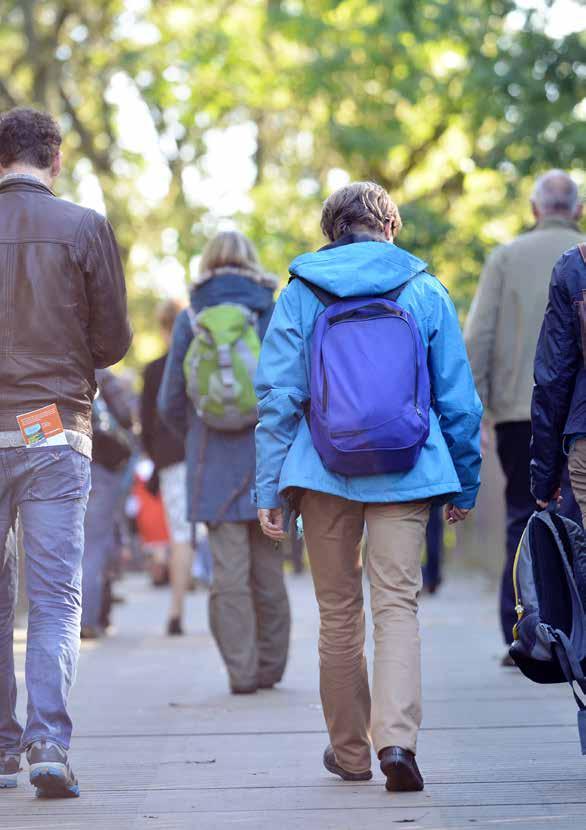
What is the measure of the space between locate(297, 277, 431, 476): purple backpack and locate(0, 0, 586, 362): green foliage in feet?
36.6

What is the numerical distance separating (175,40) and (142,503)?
11487 millimetres

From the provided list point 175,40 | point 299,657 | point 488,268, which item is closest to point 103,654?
point 299,657

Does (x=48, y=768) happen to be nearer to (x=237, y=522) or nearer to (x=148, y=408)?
(x=237, y=522)

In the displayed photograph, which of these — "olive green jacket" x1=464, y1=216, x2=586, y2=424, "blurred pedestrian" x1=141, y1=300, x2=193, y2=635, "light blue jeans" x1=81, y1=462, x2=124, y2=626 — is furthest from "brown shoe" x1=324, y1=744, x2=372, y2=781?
"blurred pedestrian" x1=141, y1=300, x2=193, y2=635

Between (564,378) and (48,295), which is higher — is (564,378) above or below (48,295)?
below

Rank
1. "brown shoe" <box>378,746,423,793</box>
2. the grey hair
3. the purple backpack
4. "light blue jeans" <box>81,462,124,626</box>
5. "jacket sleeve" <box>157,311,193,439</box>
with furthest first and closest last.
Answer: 1. "light blue jeans" <box>81,462,124,626</box>
2. "jacket sleeve" <box>157,311,193,439</box>
3. the grey hair
4. the purple backpack
5. "brown shoe" <box>378,746,423,793</box>

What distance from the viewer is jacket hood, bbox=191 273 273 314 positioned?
8164 millimetres

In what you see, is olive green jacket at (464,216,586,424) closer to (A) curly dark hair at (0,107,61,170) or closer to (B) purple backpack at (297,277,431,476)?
(B) purple backpack at (297,277,431,476)

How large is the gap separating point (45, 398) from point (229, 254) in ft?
9.62

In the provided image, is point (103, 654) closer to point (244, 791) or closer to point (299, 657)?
point (299, 657)

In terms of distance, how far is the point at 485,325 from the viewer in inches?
330

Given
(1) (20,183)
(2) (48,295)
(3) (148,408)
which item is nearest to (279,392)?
(2) (48,295)

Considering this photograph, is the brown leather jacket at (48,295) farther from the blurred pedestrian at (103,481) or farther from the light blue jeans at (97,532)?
the light blue jeans at (97,532)

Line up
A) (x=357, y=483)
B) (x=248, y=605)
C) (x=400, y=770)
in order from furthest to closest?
(x=248, y=605), (x=357, y=483), (x=400, y=770)
